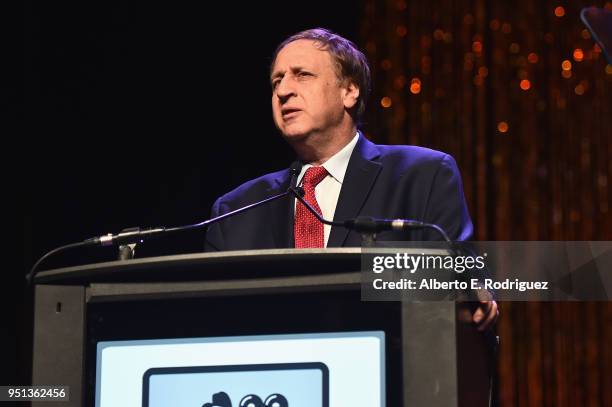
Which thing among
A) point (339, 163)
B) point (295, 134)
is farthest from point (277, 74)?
point (339, 163)

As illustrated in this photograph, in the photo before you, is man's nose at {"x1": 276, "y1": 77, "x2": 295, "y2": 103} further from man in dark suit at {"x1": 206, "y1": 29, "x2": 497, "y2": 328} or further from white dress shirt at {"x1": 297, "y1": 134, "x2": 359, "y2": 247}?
white dress shirt at {"x1": 297, "y1": 134, "x2": 359, "y2": 247}

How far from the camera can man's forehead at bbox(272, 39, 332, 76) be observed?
2.44 metres

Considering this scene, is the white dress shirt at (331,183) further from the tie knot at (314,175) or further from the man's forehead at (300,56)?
the man's forehead at (300,56)

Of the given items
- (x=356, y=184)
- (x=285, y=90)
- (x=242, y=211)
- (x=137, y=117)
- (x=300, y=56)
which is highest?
(x=137, y=117)

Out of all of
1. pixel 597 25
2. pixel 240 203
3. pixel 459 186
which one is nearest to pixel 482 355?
pixel 597 25

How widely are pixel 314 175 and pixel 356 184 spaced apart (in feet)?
0.48

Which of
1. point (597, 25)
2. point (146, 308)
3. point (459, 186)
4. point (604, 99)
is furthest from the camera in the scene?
point (604, 99)

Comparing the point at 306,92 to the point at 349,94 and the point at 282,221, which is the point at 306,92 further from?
the point at 282,221

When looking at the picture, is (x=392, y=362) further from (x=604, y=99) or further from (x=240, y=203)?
(x=604, y=99)

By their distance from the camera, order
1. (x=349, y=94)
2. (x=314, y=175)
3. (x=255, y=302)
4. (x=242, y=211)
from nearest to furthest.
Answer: (x=255, y=302) < (x=242, y=211) < (x=314, y=175) < (x=349, y=94)

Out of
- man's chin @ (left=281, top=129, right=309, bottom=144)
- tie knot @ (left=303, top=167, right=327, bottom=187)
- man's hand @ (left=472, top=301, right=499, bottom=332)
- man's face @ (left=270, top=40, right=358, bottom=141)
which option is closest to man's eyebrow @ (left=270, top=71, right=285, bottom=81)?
man's face @ (left=270, top=40, right=358, bottom=141)

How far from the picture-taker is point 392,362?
133 cm

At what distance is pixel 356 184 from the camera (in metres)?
2.16

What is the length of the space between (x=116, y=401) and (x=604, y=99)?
8.67 ft
